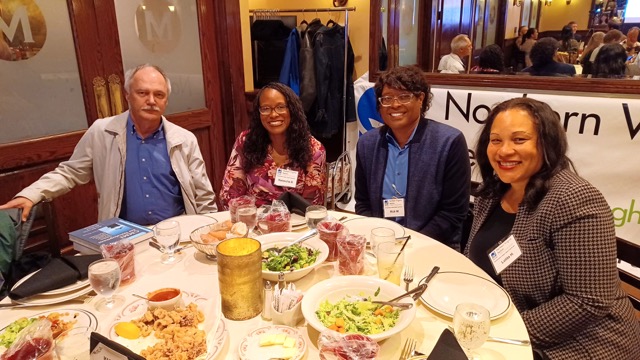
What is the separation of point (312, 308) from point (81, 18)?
2.85 metres

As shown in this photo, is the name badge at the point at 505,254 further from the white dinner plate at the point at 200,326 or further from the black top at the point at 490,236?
the white dinner plate at the point at 200,326

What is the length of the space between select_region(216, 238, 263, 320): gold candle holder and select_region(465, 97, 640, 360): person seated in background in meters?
0.78

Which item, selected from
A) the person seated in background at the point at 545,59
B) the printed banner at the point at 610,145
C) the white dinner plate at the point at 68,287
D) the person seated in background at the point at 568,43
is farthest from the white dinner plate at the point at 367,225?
the person seated in background at the point at 568,43

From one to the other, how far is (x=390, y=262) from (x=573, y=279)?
560 millimetres

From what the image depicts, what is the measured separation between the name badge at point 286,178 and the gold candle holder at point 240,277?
1117 millimetres

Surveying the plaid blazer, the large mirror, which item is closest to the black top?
the plaid blazer

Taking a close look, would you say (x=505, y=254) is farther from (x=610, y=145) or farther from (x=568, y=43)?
(x=568, y=43)

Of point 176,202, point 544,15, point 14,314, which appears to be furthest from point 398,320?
point 544,15

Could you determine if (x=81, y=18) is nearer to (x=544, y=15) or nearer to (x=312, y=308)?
(x=312, y=308)

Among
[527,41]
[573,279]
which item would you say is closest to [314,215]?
[573,279]

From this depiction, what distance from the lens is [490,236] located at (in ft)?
5.38

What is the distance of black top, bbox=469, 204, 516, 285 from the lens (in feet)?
5.24

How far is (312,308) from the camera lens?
1122 millimetres

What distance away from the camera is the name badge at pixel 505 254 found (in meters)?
1.42
